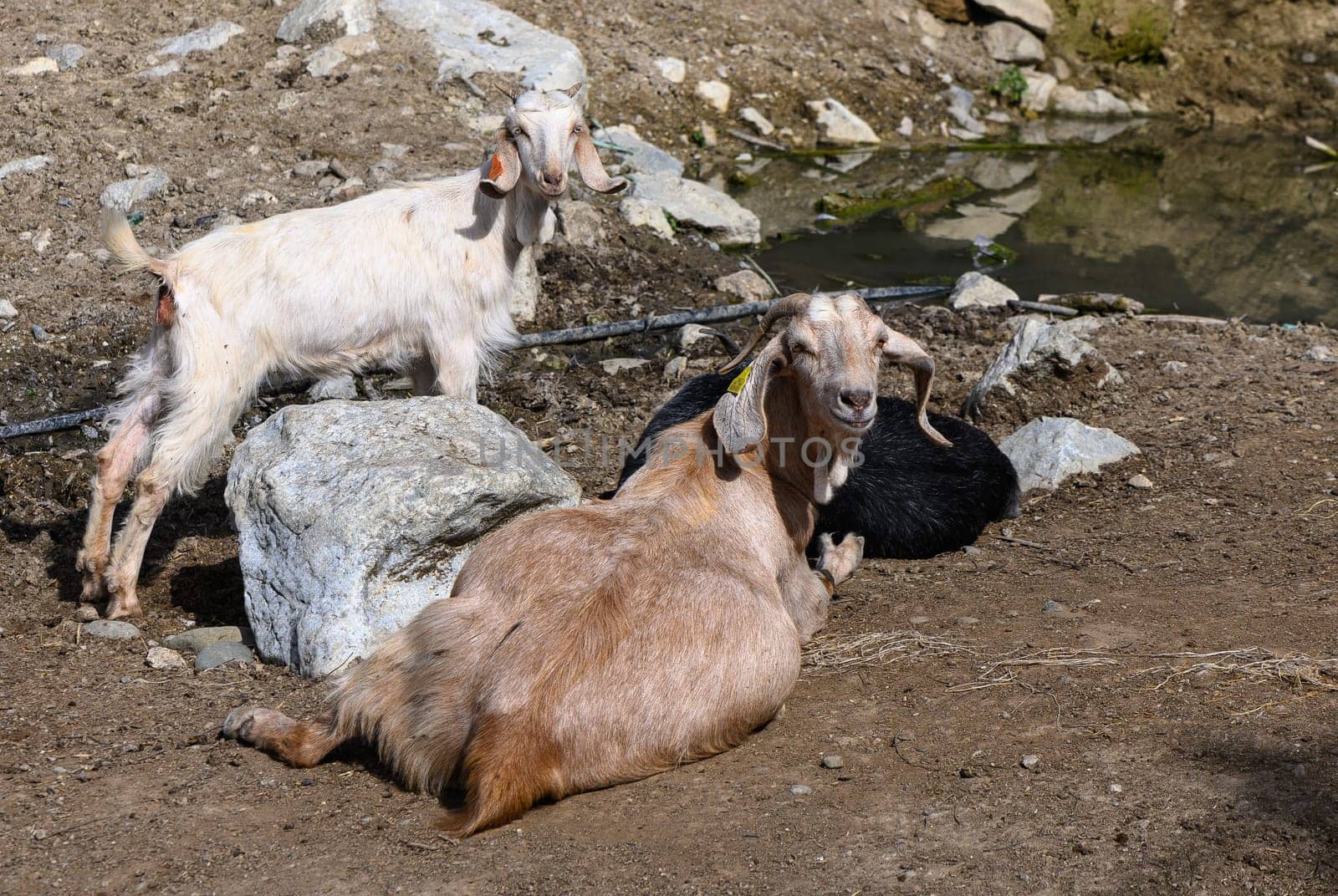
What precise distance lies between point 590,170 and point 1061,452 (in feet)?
9.74

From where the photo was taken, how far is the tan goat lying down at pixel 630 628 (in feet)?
12.9

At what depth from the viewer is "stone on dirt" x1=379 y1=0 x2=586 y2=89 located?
1161 centimetres

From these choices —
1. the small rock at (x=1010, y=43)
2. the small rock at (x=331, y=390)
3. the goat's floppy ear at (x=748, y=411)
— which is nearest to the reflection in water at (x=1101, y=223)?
the small rock at (x=1010, y=43)

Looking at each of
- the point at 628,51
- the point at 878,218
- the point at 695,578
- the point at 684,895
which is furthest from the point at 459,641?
the point at 628,51

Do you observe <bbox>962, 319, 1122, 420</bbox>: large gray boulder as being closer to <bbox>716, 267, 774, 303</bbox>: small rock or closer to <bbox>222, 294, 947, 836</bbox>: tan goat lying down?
<bbox>716, 267, 774, 303</bbox>: small rock

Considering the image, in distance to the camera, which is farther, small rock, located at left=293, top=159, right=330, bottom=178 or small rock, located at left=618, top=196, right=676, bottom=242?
small rock, located at left=618, top=196, right=676, bottom=242

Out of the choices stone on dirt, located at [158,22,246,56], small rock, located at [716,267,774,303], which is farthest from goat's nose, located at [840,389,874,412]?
stone on dirt, located at [158,22,246,56]

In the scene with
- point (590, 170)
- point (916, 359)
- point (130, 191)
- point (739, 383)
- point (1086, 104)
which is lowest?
point (1086, 104)

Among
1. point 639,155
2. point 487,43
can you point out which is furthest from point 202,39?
point 639,155

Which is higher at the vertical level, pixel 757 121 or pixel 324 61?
pixel 324 61

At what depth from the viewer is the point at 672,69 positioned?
13.6 m

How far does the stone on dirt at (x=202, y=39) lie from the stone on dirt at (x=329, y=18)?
0.45 meters

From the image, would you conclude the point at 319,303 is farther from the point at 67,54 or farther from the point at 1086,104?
the point at 1086,104

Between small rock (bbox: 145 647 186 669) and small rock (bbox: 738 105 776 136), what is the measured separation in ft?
33.1
